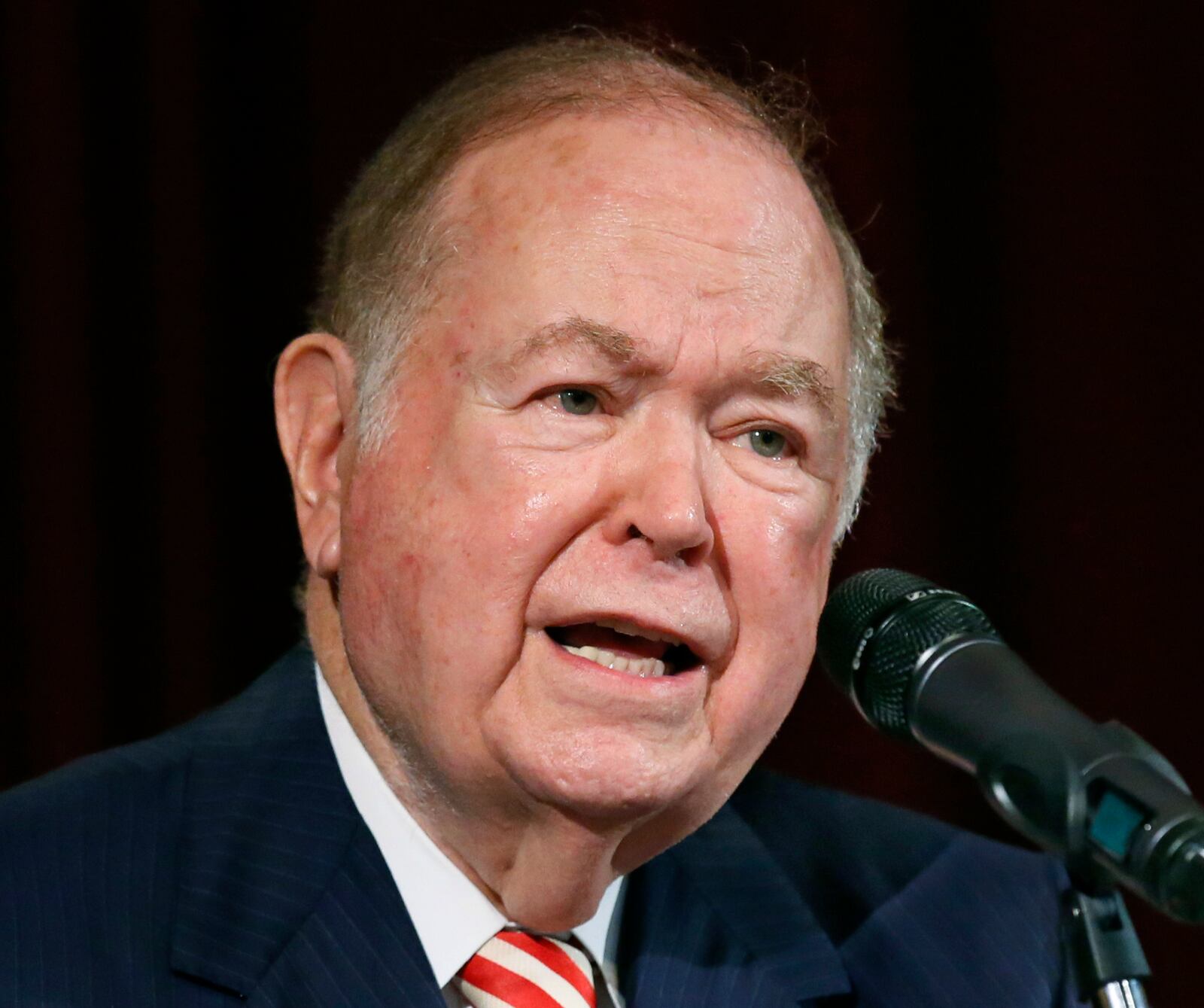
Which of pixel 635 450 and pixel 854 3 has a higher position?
pixel 854 3

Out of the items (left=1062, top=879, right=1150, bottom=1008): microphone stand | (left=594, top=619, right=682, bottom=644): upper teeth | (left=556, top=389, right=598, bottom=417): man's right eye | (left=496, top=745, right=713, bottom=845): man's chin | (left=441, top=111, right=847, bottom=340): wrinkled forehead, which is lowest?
(left=496, top=745, right=713, bottom=845): man's chin

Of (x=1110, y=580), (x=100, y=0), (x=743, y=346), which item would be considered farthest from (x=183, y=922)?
(x=1110, y=580)

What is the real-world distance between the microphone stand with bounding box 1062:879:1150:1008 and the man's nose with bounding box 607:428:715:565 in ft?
1.68

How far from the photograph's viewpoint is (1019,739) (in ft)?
4.08

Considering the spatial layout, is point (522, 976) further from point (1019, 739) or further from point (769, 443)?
point (1019, 739)

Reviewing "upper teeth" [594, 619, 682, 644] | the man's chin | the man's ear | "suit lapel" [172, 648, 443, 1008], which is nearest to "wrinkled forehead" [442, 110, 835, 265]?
the man's ear

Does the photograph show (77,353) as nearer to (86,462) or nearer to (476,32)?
(86,462)

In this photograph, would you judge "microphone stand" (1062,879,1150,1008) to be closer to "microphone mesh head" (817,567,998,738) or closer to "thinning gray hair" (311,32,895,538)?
"microphone mesh head" (817,567,998,738)

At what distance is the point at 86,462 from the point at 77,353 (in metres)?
0.16

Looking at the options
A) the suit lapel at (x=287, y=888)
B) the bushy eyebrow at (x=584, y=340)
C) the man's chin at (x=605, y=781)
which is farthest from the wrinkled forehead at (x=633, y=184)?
the suit lapel at (x=287, y=888)

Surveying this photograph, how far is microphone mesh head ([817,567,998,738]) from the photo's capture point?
1.36 m

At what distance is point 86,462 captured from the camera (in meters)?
2.42

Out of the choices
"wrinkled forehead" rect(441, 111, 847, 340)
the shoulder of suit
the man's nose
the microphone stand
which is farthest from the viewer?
the shoulder of suit

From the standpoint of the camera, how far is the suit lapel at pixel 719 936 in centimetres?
190
